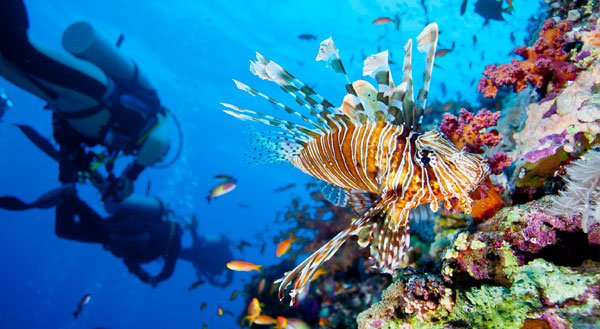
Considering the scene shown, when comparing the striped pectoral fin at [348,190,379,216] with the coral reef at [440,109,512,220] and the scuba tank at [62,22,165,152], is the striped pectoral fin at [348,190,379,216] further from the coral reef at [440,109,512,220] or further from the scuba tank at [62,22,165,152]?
the scuba tank at [62,22,165,152]

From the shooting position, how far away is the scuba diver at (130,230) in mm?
7293

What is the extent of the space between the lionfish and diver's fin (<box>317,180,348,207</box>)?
0.92ft

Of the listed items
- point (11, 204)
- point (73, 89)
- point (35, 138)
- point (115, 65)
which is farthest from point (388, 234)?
point (11, 204)

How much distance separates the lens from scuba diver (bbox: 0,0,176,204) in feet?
17.4

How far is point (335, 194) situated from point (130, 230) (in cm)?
812

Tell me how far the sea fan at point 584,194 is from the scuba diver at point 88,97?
761cm

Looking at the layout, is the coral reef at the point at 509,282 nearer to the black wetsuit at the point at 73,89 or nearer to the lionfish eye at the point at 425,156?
the lionfish eye at the point at 425,156

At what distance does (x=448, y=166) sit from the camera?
68.9 inches

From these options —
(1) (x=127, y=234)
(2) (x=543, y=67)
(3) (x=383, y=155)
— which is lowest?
(1) (x=127, y=234)

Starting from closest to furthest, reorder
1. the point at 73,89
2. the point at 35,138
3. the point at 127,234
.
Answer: the point at 73,89
the point at 35,138
the point at 127,234

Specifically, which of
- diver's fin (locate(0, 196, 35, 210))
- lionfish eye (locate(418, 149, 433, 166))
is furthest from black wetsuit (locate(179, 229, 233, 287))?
lionfish eye (locate(418, 149, 433, 166))

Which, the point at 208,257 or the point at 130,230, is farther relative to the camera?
the point at 208,257

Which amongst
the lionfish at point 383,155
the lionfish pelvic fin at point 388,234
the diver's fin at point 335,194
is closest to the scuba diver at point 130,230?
the diver's fin at point 335,194

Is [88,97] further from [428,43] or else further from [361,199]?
[428,43]
